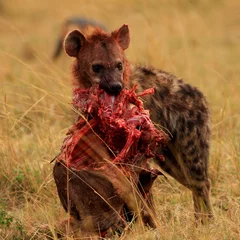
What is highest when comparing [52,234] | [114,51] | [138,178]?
[114,51]

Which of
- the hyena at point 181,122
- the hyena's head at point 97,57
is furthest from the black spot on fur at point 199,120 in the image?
the hyena's head at point 97,57

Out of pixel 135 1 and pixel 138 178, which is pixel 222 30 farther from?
pixel 138 178

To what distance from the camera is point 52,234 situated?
159 inches

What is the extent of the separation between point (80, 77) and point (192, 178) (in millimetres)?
1034

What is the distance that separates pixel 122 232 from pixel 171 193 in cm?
112

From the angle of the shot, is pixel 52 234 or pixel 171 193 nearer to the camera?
pixel 52 234

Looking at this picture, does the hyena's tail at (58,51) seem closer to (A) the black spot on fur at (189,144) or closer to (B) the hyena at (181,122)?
(B) the hyena at (181,122)

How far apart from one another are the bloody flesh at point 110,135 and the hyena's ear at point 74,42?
52cm

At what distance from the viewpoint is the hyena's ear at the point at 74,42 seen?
439cm

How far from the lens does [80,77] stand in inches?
176

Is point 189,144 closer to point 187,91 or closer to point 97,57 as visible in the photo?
point 187,91

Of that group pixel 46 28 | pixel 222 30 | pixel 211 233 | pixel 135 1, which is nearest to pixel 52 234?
pixel 211 233

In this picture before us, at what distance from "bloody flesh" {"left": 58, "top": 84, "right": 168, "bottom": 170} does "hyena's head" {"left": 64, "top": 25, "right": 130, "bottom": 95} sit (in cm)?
25

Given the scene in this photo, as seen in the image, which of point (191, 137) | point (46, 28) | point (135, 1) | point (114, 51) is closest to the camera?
point (114, 51)
